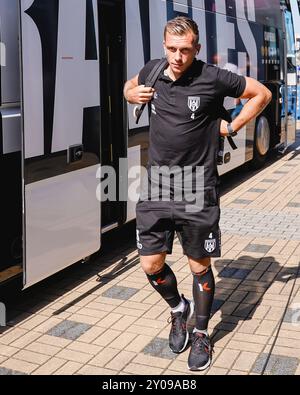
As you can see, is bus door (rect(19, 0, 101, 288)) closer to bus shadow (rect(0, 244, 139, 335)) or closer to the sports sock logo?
bus shadow (rect(0, 244, 139, 335))

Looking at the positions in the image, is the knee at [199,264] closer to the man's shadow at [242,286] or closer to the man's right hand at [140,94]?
the man's shadow at [242,286]

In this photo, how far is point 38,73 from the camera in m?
4.21

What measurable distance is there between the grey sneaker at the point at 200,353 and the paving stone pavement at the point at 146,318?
53 millimetres

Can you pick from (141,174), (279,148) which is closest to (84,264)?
(141,174)

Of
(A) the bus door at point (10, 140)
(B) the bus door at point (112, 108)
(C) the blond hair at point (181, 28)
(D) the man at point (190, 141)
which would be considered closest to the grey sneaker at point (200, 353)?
→ (D) the man at point (190, 141)

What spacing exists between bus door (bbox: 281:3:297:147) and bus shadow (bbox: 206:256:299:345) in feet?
21.6

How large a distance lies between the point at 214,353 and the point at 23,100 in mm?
2150

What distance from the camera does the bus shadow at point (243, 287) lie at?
438 cm

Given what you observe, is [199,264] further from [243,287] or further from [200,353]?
[243,287]

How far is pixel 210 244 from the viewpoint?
3.62 metres

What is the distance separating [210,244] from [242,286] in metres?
1.60

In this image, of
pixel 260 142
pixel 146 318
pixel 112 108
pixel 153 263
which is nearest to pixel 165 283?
pixel 153 263

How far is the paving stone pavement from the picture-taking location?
3777mm
